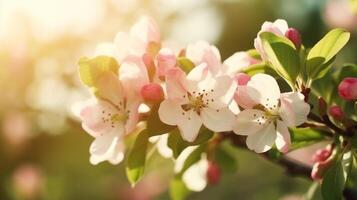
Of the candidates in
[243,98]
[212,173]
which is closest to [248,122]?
[243,98]

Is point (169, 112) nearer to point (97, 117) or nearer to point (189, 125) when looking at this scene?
point (189, 125)

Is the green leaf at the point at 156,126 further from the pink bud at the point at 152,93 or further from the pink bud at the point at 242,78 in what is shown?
the pink bud at the point at 242,78

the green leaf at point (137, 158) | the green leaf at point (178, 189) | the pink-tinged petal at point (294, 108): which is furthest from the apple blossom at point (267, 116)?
the green leaf at point (178, 189)

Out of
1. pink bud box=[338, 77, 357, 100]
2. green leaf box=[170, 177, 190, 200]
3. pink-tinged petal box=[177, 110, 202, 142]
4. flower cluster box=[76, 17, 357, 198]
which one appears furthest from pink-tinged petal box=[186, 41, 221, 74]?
green leaf box=[170, 177, 190, 200]

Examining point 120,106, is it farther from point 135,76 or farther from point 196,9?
point 196,9

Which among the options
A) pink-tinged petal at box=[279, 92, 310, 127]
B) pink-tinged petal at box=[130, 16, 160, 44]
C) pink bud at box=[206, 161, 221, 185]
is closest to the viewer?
pink-tinged petal at box=[279, 92, 310, 127]

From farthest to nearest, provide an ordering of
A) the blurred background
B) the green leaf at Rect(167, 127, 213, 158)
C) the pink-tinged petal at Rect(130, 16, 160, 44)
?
the blurred background < the pink-tinged petal at Rect(130, 16, 160, 44) < the green leaf at Rect(167, 127, 213, 158)

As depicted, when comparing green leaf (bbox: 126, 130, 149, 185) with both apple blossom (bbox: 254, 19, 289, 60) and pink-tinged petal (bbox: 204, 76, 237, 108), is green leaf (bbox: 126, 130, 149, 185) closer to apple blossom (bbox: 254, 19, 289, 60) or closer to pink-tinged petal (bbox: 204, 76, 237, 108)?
pink-tinged petal (bbox: 204, 76, 237, 108)
